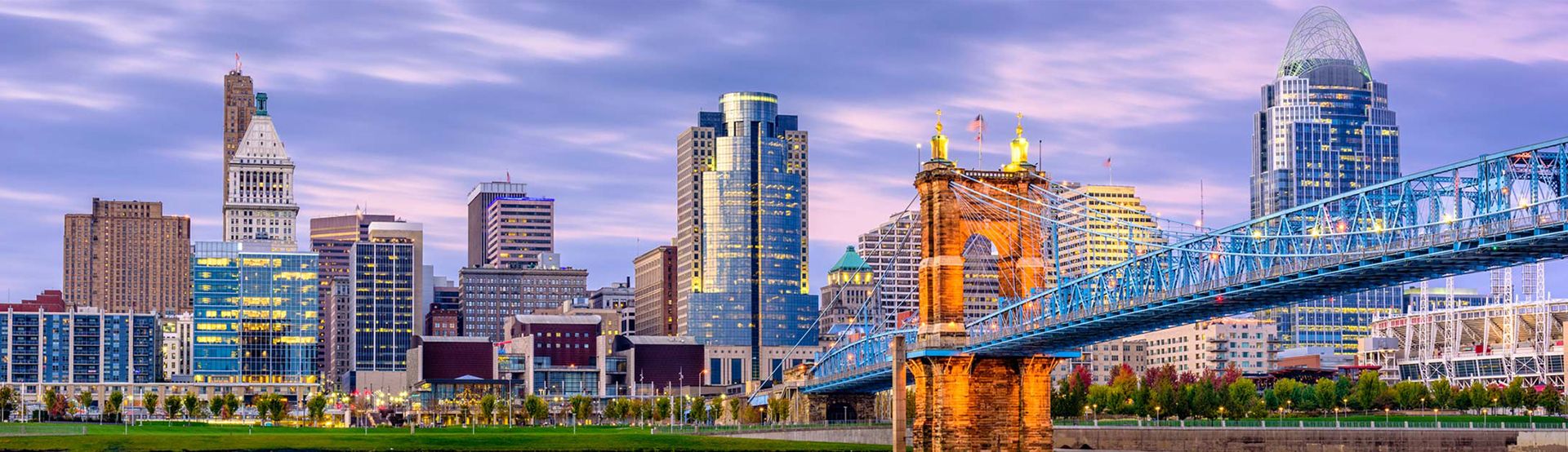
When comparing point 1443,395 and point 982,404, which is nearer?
point 982,404

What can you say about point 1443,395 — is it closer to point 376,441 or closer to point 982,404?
point 982,404

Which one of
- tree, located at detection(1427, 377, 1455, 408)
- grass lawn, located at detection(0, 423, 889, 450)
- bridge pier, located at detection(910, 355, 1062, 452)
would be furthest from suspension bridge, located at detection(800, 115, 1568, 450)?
tree, located at detection(1427, 377, 1455, 408)

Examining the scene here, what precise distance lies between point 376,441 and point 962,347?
4901 centimetres

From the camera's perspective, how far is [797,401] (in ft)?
614

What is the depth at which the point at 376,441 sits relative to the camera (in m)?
141

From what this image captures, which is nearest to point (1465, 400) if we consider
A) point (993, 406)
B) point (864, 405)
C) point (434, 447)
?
point (864, 405)

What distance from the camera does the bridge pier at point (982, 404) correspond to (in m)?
111

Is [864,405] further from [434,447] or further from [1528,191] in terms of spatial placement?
[1528,191]

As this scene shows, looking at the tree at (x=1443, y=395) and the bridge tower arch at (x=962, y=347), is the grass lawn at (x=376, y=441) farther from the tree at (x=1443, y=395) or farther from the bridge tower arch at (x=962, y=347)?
the tree at (x=1443, y=395)

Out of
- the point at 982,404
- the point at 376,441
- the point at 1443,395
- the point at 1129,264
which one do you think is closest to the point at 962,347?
the point at 982,404

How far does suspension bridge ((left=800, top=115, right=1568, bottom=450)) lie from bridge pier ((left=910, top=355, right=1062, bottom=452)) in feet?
0.30

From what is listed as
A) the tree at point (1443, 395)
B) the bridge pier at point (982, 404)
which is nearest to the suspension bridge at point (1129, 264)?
the bridge pier at point (982, 404)

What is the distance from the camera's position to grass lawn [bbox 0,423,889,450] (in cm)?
12875

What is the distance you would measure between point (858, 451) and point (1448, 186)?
2419 inches
